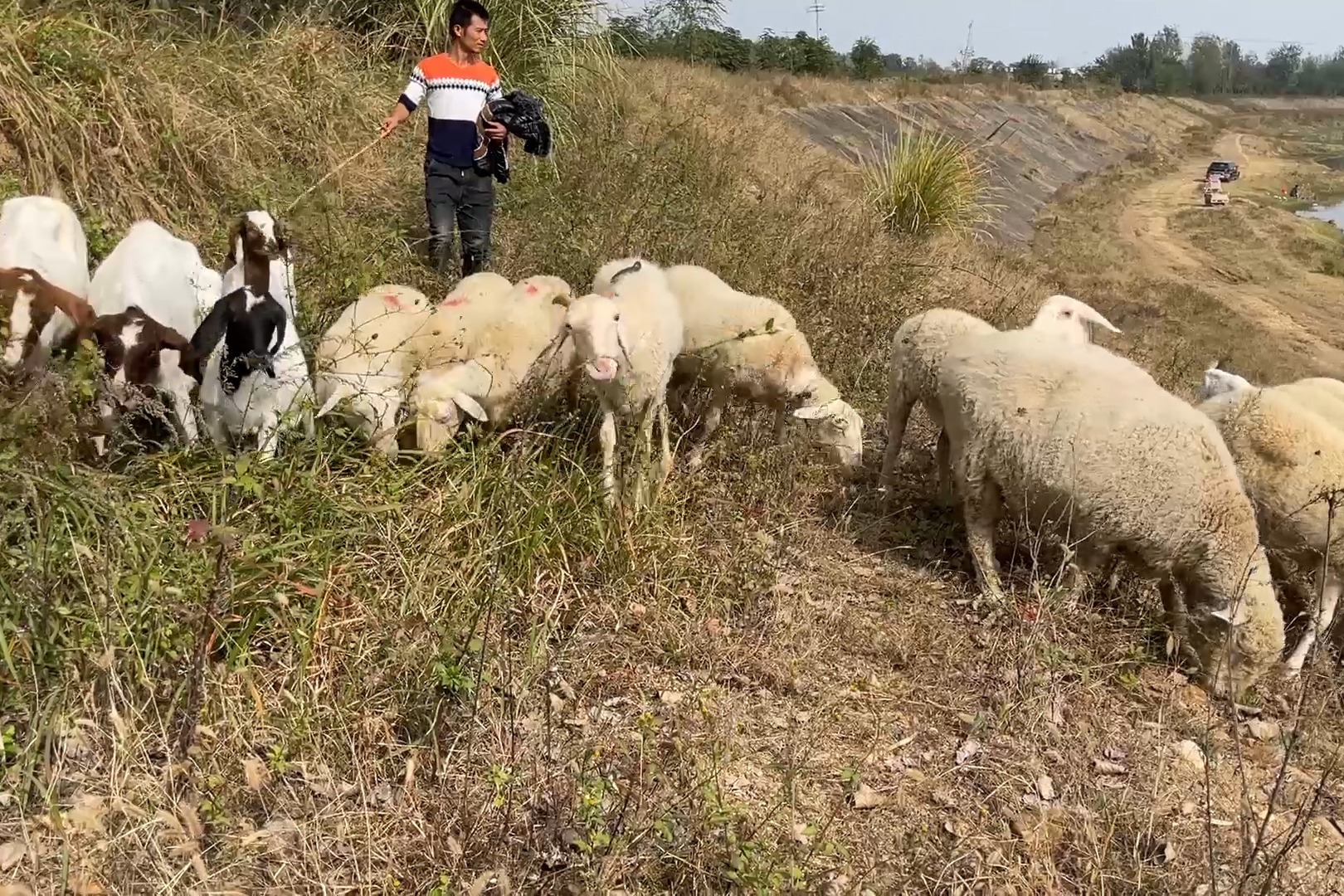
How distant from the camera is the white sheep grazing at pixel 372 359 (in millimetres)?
4039

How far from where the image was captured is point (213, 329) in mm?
3740

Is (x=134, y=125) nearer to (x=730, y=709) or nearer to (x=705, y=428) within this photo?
(x=705, y=428)

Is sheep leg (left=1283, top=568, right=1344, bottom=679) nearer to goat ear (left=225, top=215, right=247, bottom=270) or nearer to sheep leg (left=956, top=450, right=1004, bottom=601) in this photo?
sheep leg (left=956, top=450, right=1004, bottom=601)

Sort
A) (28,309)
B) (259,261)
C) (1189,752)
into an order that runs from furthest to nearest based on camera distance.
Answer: (259,261) → (28,309) → (1189,752)

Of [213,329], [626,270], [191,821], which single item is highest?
[626,270]

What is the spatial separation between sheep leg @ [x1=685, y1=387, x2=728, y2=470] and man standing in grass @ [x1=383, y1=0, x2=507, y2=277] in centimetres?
206

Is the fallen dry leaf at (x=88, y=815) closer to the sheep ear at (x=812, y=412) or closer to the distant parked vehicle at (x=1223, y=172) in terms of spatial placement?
the sheep ear at (x=812, y=412)

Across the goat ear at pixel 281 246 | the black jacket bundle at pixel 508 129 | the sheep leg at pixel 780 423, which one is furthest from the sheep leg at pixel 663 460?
the black jacket bundle at pixel 508 129

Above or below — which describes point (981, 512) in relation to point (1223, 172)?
below

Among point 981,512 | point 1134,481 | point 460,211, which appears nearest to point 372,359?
point 460,211

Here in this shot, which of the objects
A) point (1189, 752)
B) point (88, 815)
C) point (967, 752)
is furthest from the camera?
point (1189, 752)

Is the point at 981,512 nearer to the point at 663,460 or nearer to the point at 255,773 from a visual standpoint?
the point at 663,460

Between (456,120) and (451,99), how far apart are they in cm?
13

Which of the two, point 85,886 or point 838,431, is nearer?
point 85,886
